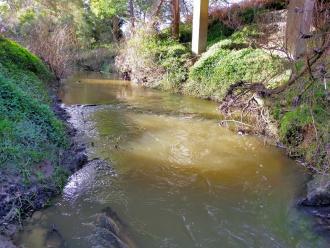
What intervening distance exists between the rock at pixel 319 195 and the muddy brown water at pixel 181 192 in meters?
0.23

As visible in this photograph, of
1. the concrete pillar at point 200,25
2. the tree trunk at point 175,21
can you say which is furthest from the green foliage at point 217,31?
the tree trunk at point 175,21

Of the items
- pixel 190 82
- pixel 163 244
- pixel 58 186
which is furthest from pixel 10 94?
pixel 190 82

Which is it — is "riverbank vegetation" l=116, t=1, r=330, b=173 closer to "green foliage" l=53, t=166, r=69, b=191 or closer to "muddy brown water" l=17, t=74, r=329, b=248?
"muddy brown water" l=17, t=74, r=329, b=248

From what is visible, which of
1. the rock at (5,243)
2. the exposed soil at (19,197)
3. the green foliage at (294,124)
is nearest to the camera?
the rock at (5,243)

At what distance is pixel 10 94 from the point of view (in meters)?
5.68

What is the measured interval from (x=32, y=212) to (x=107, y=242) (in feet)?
3.79

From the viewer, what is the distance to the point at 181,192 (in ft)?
16.7

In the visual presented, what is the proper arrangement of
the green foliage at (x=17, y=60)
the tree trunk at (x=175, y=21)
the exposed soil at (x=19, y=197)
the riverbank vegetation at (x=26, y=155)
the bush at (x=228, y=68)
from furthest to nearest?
the tree trunk at (x=175, y=21) < the bush at (x=228, y=68) < the green foliage at (x=17, y=60) < the riverbank vegetation at (x=26, y=155) < the exposed soil at (x=19, y=197)

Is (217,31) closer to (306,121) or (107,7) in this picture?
(107,7)

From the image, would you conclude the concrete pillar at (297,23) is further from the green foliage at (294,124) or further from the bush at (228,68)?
the green foliage at (294,124)

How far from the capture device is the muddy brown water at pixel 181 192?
3.99m

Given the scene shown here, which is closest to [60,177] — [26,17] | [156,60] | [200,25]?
[156,60]

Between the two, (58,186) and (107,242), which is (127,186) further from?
(107,242)

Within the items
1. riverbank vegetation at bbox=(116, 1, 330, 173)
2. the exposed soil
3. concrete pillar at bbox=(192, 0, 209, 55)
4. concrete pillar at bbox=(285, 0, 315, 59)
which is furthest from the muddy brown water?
concrete pillar at bbox=(192, 0, 209, 55)
